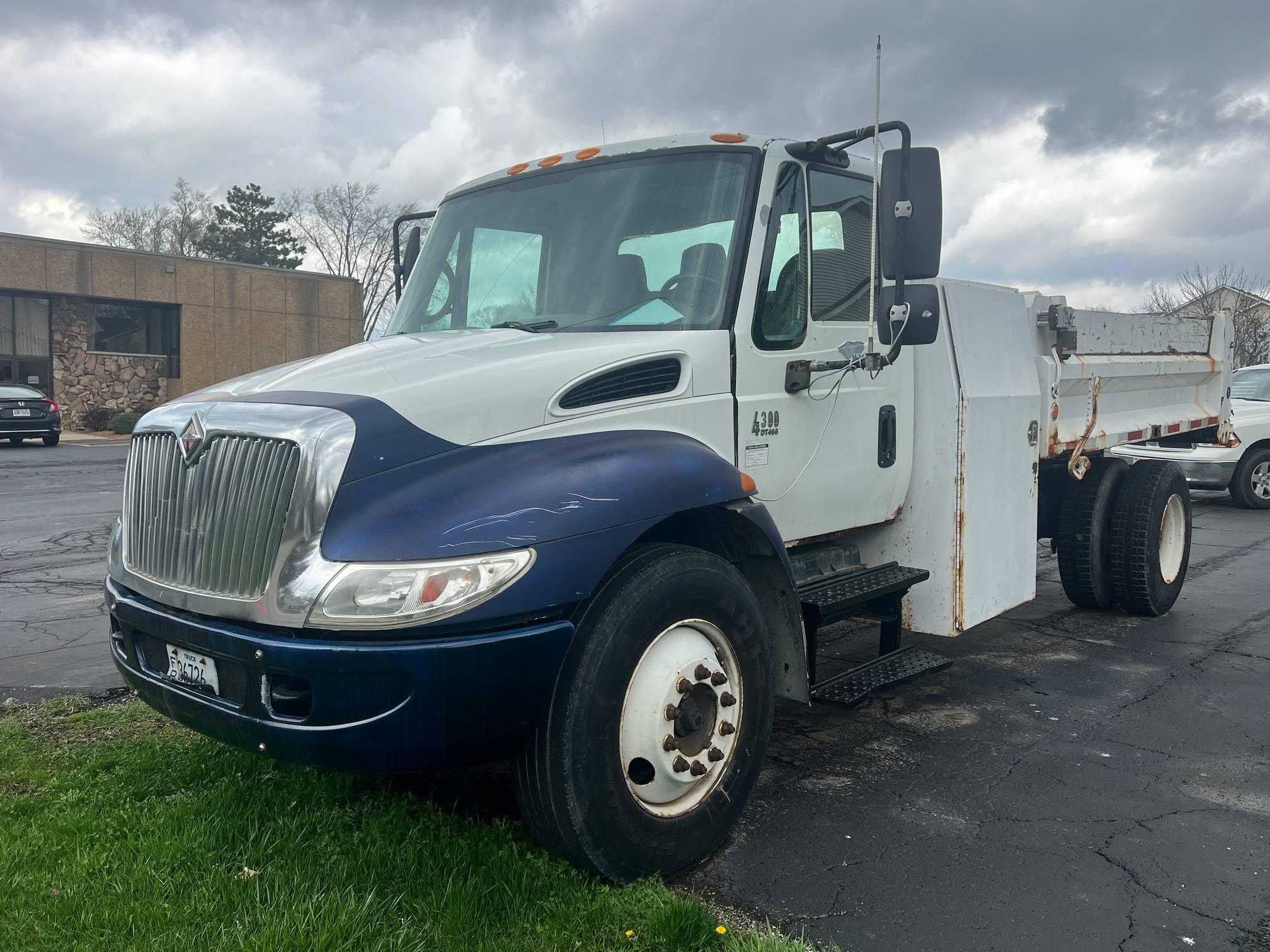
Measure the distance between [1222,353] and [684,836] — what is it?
685 centimetres

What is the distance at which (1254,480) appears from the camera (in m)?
13.7

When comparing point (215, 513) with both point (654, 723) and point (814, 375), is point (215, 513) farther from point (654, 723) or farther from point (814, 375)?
point (814, 375)

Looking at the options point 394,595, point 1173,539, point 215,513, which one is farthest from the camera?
point 1173,539

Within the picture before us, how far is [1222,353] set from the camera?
8.13m

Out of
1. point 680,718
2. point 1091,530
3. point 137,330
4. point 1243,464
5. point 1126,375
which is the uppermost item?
point 137,330

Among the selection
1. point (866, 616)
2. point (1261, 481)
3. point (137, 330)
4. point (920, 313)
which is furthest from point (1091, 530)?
point (137, 330)

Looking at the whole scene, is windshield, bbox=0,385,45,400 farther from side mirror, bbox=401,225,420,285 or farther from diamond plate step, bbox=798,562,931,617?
diamond plate step, bbox=798,562,931,617

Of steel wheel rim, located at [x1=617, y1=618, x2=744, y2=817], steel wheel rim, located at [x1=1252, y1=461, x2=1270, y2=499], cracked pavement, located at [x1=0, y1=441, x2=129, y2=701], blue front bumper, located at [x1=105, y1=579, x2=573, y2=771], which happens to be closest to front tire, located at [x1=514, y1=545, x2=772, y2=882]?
steel wheel rim, located at [x1=617, y1=618, x2=744, y2=817]

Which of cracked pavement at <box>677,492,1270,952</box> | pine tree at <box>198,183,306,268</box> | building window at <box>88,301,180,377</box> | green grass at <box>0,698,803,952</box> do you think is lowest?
cracked pavement at <box>677,492,1270,952</box>

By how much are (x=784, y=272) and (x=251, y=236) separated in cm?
6204

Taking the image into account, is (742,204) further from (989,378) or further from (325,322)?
(325,322)

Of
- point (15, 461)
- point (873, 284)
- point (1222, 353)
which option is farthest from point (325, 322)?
point (873, 284)

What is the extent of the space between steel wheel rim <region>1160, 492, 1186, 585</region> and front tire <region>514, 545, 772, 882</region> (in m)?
4.84

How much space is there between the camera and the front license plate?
304cm
